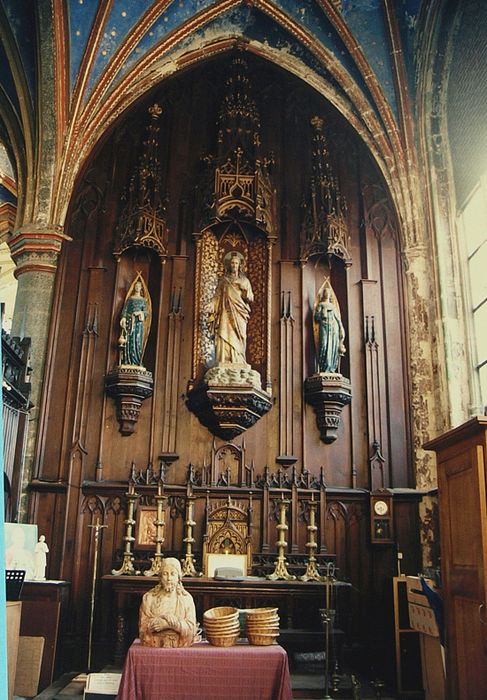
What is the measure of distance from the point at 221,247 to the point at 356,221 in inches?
85.4

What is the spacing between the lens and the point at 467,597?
5.43 metres

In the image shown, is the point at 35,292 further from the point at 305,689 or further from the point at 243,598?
the point at 305,689

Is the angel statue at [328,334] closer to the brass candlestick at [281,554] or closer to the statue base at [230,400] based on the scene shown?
the statue base at [230,400]

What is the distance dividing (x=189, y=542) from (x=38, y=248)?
489 cm

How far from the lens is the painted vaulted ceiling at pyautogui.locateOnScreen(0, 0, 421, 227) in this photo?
10703 millimetres

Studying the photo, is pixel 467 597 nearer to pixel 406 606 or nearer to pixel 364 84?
pixel 406 606

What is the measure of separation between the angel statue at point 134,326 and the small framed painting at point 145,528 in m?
2.05

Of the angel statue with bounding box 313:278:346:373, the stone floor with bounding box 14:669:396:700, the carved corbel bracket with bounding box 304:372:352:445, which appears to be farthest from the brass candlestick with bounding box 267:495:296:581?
the angel statue with bounding box 313:278:346:373

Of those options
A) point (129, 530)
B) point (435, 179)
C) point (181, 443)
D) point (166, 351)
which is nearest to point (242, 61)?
point (435, 179)

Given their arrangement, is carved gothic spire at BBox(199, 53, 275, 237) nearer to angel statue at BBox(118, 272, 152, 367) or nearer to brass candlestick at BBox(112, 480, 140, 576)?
angel statue at BBox(118, 272, 152, 367)

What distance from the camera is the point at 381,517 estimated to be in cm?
942

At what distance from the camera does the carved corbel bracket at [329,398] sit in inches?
390

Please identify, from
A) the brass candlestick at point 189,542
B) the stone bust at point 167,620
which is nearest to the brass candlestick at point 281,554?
the brass candlestick at point 189,542

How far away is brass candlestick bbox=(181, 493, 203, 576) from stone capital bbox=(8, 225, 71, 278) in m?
4.03
